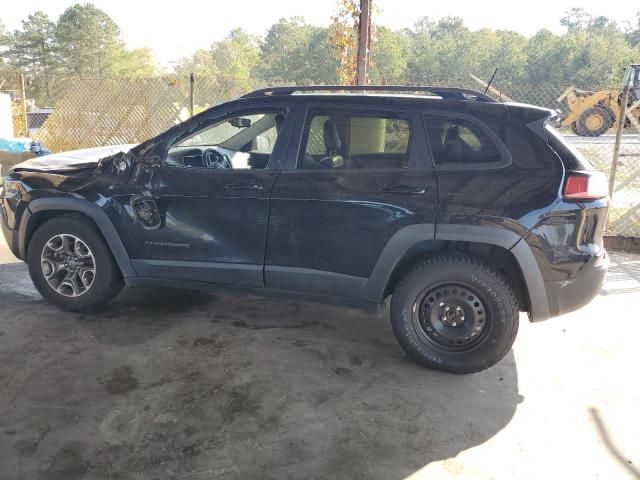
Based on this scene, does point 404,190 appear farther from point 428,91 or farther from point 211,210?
point 211,210

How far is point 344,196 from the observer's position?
3.58 meters

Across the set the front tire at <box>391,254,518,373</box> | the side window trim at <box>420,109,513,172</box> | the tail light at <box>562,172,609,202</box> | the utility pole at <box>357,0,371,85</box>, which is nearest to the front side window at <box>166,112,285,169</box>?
the side window trim at <box>420,109,513,172</box>

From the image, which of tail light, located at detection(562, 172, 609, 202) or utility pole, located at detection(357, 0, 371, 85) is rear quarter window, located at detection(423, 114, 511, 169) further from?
utility pole, located at detection(357, 0, 371, 85)

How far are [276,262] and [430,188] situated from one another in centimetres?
118

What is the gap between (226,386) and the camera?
3.32 m

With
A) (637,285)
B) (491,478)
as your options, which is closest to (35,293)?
(491,478)

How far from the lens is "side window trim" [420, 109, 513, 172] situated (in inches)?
133

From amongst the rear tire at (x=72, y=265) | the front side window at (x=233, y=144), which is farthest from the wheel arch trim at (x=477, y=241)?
the rear tire at (x=72, y=265)

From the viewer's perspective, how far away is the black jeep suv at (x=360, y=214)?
11.0 ft

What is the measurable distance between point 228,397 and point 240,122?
2.07m

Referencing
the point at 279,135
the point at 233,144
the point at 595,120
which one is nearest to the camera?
the point at 279,135

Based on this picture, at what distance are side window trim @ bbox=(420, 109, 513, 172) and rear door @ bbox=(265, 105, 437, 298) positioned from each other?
0.15 feet

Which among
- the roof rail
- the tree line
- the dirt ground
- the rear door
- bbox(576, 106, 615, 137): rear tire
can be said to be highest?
the tree line

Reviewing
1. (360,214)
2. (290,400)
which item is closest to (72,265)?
(290,400)
